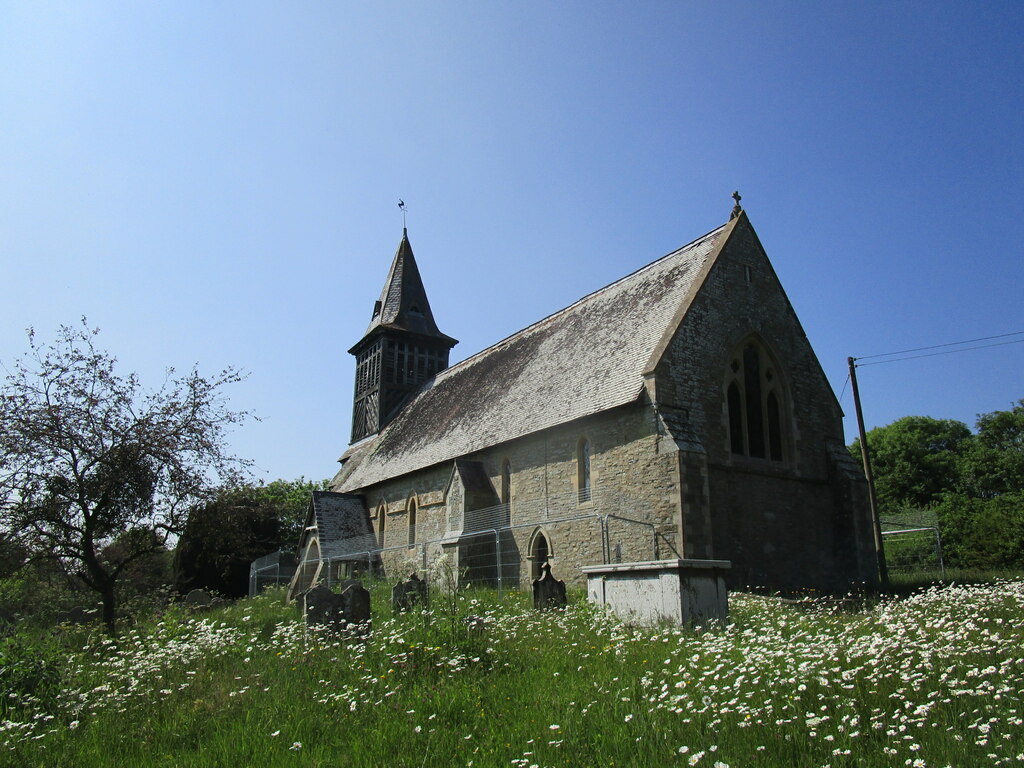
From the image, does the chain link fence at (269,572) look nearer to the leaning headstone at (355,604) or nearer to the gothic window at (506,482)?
the gothic window at (506,482)

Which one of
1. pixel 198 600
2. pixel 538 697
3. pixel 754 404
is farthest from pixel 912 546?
pixel 538 697

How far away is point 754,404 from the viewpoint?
757 inches

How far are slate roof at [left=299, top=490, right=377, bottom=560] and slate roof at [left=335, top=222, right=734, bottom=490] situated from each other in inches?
41.7

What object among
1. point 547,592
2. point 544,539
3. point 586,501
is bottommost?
point 547,592

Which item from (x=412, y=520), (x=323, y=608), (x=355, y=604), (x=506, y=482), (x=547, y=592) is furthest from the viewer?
(x=412, y=520)

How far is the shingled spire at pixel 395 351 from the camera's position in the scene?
121ft

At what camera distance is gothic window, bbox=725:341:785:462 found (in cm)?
1862

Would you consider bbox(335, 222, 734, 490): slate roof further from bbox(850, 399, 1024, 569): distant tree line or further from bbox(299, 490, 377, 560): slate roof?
bbox(850, 399, 1024, 569): distant tree line

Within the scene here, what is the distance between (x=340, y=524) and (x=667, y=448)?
16223mm

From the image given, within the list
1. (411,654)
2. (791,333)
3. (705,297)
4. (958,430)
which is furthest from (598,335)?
(958,430)

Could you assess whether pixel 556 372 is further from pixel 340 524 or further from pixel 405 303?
pixel 405 303

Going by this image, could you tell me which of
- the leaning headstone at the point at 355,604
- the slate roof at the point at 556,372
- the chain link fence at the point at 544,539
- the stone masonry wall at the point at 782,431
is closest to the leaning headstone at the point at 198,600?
the chain link fence at the point at 544,539

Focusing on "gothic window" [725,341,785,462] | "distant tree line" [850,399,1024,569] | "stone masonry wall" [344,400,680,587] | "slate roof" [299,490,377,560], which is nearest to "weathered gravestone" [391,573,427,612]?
"stone masonry wall" [344,400,680,587]

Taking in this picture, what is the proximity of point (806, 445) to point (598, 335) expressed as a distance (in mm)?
6468
